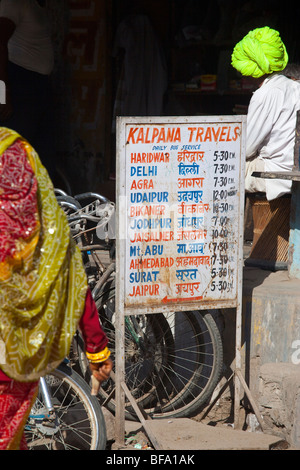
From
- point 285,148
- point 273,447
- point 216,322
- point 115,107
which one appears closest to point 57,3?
point 115,107

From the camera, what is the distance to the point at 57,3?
814 centimetres

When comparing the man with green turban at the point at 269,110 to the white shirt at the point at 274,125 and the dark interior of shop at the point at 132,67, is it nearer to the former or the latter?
the white shirt at the point at 274,125

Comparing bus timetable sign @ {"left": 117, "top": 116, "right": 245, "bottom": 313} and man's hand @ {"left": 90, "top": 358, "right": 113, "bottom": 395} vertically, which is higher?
bus timetable sign @ {"left": 117, "top": 116, "right": 245, "bottom": 313}

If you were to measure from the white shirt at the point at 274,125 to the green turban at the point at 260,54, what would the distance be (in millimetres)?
84

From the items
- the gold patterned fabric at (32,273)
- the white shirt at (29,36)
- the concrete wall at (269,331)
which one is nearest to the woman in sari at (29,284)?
the gold patterned fabric at (32,273)

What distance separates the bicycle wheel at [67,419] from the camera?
3967 mm

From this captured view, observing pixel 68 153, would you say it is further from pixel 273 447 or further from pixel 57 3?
pixel 273 447

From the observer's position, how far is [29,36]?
277 inches

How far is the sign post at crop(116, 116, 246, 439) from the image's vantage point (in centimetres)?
420

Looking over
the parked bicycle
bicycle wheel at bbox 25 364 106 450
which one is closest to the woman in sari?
bicycle wheel at bbox 25 364 106 450

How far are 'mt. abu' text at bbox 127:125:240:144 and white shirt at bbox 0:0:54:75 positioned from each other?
9.70 feet

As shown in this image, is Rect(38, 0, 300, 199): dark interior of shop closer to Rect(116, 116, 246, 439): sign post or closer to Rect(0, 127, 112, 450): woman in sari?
Rect(116, 116, 246, 439): sign post

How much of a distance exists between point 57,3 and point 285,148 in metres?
3.77

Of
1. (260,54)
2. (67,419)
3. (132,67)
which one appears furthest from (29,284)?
(132,67)
